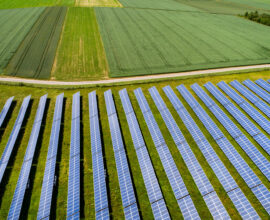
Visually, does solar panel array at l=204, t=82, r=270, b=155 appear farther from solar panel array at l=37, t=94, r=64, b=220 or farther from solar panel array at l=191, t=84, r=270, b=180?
solar panel array at l=37, t=94, r=64, b=220

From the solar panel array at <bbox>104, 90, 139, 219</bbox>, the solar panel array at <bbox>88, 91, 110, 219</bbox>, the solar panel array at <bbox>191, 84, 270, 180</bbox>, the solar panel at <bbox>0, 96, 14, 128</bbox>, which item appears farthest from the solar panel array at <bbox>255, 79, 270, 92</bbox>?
the solar panel at <bbox>0, 96, 14, 128</bbox>

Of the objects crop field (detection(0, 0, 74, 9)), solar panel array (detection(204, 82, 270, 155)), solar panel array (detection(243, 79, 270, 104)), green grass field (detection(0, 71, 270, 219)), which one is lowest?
green grass field (detection(0, 71, 270, 219))

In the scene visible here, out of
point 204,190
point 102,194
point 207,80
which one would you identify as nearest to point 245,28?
point 207,80

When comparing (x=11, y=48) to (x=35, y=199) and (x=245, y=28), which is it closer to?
(x=35, y=199)

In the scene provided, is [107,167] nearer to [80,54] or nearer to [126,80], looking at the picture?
[126,80]

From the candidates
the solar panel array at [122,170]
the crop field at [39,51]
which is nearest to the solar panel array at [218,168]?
the solar panel array at [122,170]

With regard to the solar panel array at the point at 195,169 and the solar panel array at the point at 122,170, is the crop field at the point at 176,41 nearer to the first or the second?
the solar panel array at the point at 122,170
